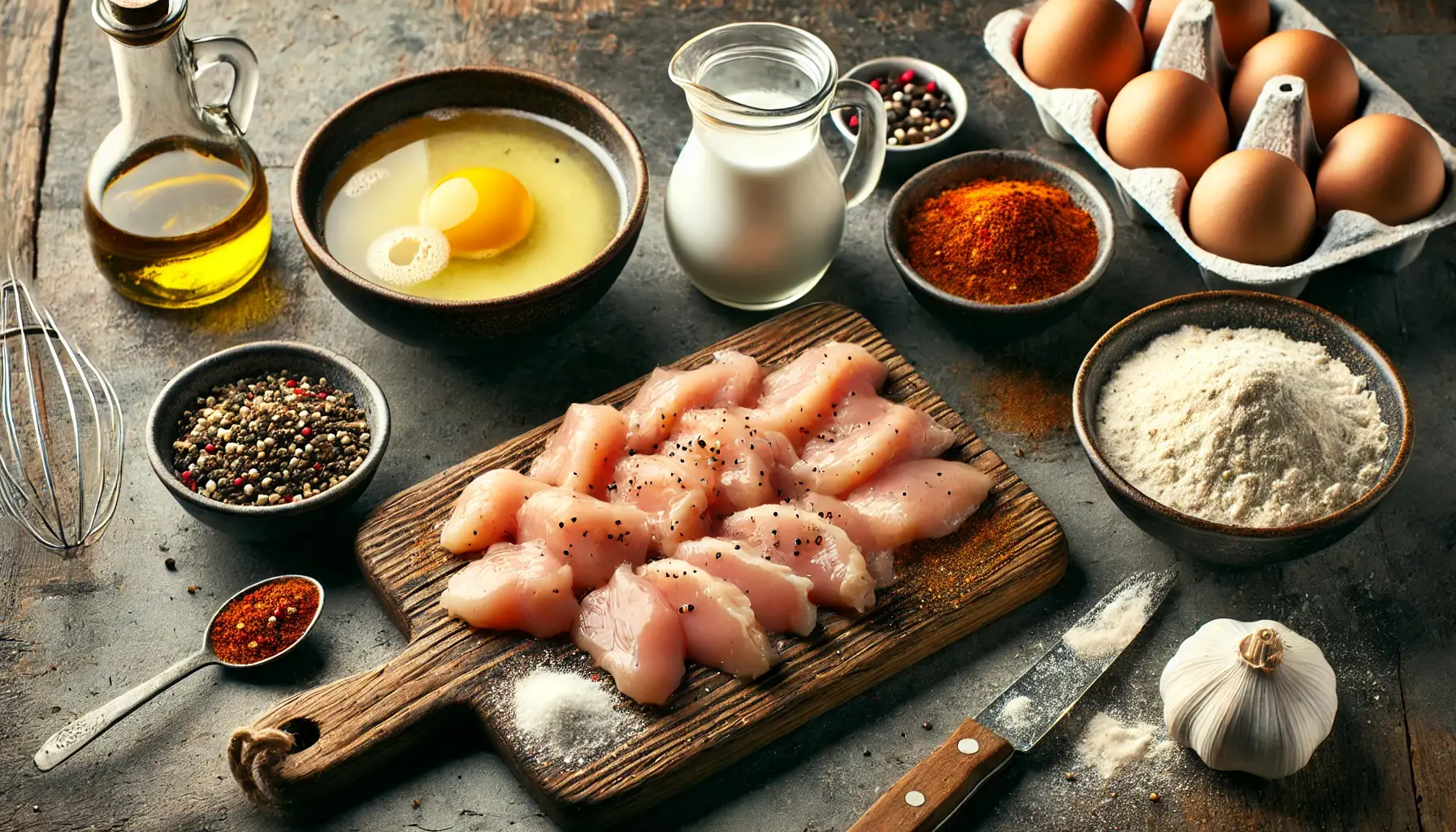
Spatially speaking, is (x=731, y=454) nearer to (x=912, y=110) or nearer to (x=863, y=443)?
(x=863, y=443)

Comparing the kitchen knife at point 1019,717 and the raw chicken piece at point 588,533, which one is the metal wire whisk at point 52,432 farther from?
the kitchen knife at point 1019,717

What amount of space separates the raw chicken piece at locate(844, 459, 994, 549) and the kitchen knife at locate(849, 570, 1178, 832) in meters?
0.31

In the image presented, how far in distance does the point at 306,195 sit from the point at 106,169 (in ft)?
1.55

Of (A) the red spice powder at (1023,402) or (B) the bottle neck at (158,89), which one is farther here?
(A) the red spice powder at (1023,402)

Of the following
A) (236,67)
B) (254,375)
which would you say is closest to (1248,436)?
(254,375)

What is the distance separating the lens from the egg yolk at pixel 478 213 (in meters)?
2.80

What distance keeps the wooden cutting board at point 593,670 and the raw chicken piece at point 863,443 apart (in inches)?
5.4

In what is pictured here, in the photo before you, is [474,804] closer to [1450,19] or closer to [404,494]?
[404,494]

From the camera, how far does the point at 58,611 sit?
2.47 meters

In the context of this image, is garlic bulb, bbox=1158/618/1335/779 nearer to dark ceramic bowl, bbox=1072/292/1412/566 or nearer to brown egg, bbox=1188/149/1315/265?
dark ceramic bowl, bbox=1072/292/1412/566

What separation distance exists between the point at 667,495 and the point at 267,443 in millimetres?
804

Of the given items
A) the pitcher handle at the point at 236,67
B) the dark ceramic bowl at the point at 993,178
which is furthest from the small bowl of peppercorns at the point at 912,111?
the pitcher handle at the point at 236,67

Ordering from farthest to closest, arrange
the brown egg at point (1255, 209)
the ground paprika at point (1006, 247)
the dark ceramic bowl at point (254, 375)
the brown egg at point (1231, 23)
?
1. the brown egg at point (1231, 23)
2. the ground paprika at point (1006, 247)
3. the brown egg at point (1255, 209)
4. the dark ceramic bowl at point (254, 375)

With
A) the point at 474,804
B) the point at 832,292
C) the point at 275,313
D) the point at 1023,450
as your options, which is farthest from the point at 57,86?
the point at 1023,450
